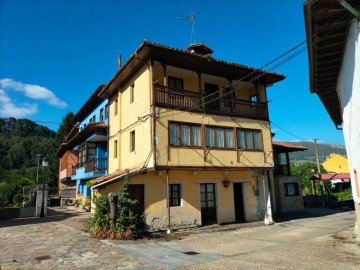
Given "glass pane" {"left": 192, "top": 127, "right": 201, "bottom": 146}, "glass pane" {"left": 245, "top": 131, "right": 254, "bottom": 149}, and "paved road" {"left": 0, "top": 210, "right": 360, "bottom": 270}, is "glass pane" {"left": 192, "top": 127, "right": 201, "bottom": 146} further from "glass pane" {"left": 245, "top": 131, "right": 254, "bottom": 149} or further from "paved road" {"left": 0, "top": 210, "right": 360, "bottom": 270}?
"paved road" {"left": 0, "top": 210, "right": 360, "bottom": 270}

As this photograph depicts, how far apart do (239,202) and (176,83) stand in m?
8.68

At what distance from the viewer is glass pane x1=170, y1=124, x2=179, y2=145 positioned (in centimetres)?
1579

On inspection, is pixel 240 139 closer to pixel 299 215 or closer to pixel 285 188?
pixel 299 215

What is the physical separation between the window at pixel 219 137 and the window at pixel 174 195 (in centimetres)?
304

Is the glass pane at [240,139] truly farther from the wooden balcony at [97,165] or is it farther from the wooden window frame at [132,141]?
the wooden balcony at [97,165]

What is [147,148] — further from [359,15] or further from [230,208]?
[359,15]

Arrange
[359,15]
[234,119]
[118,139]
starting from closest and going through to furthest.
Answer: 1. [359,15]
2. [234,119]
3. [118,139]

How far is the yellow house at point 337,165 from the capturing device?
208ft

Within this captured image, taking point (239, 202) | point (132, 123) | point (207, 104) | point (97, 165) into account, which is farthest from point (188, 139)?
point (97, 165)

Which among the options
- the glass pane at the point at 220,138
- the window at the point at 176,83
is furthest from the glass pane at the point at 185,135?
the window at the point at 176,83

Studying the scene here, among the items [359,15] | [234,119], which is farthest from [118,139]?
[359,15]

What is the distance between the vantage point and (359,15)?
6094 millimetres

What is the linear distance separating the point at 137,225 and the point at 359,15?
12.5 m

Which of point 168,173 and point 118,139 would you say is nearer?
point 168,173
